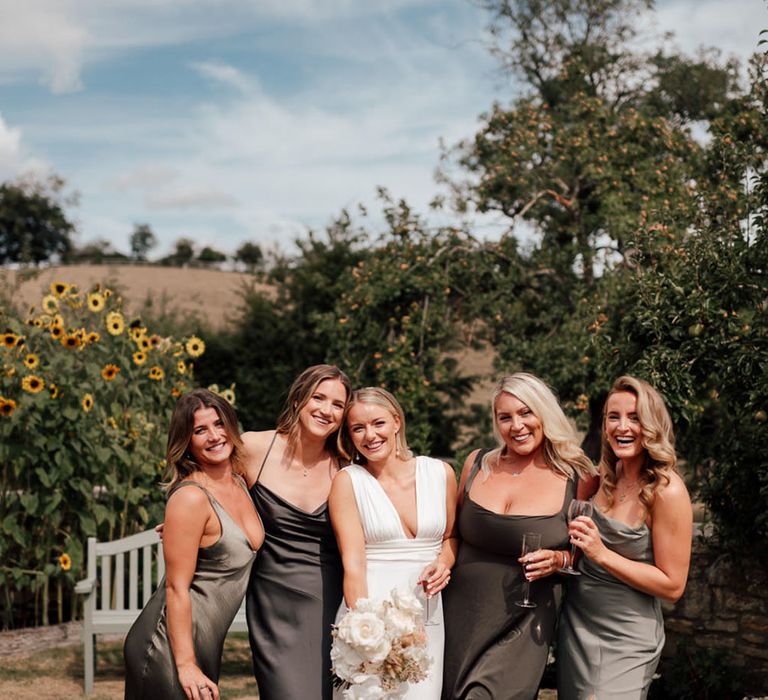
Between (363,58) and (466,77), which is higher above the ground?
(466,77)

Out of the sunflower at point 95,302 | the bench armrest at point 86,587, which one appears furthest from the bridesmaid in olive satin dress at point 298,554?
the sunflower at point 95,302

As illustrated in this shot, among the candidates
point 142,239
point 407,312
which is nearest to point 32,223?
point 142,239

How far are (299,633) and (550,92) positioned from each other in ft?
37.3

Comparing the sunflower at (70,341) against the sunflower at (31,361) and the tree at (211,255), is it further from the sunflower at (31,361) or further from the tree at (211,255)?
the tree at (211,255)

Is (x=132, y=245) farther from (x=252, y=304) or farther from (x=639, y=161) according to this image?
(x=639, y=161)

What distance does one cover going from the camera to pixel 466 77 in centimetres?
1517

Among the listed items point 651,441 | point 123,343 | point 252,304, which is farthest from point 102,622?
point 252,304

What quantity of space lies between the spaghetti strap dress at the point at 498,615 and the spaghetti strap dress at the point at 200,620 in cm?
87

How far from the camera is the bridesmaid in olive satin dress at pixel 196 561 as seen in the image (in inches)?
131

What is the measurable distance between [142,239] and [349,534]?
10046 centimetres

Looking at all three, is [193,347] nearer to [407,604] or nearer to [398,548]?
[398,548]

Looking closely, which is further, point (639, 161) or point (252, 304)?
point (252, 304)

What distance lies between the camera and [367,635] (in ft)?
9.61

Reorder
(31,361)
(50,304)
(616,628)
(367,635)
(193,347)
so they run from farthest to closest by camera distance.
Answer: (193,347), (50,304), (31,361), (616,628), (367,635)
